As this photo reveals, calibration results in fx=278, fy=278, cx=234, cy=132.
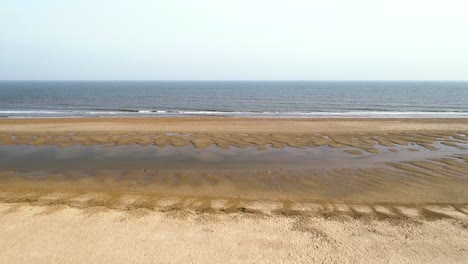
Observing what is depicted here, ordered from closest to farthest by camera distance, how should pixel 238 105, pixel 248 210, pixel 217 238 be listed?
1. pixel 217 238
2. pixel 248 210
3. pixel 238 105

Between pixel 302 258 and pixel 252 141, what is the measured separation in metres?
10.5

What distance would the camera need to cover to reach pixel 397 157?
1229 cm

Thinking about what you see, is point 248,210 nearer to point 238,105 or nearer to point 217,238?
point 217,238

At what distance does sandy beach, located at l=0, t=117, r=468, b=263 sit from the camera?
5402 mm

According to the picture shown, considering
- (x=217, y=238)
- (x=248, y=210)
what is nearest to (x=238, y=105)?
(x=248, y=210)

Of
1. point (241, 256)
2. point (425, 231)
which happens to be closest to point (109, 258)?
point (241, 256)

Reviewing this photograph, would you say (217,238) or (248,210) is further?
(248,210)

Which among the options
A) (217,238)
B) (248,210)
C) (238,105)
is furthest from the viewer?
(238,105)

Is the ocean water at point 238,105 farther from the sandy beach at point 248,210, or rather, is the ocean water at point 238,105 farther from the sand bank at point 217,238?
the sand bank at point 217,238

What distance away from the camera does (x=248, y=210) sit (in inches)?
280

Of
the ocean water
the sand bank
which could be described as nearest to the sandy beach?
the sand bank

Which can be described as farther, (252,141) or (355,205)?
(252,141)

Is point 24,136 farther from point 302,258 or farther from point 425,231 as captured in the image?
point 425,231

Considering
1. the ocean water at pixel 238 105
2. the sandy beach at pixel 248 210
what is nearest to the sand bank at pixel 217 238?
the sandy beach at pixel 248 210
